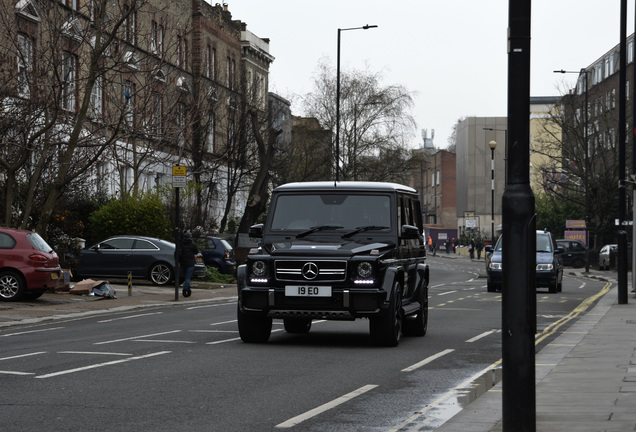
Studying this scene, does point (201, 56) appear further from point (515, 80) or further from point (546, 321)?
point (515, 80)

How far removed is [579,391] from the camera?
9.99 meters

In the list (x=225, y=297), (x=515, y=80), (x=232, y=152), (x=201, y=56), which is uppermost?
(x=201, y=56)

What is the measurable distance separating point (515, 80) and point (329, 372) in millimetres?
5583

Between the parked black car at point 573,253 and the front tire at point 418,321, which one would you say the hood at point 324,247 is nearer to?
the front tire at point 418,321

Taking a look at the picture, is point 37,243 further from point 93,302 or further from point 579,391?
point 579,391

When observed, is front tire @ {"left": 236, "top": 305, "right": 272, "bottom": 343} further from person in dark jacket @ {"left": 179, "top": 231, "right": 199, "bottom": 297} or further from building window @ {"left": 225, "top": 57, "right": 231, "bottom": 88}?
building window @ {"left": 225, "top": 57, "right": 231, "bottom": 88}

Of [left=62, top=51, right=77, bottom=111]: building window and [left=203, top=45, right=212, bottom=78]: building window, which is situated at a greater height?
[left=203, top=45, right=212, bottom=78]: building window

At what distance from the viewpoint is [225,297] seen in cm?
3016

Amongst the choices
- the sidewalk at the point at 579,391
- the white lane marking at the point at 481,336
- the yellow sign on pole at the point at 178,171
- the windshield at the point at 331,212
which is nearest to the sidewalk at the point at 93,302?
the yellow sign on pole at the point at 178,171

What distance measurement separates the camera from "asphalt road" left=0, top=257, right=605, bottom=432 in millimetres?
8680

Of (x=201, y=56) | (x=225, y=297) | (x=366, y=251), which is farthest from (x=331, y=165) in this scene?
(x=366, y=251)

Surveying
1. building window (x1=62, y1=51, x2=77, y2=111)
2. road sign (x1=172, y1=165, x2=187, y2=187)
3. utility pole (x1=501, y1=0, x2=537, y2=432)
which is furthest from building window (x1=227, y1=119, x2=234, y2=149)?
utility pole (x1=501, y1=0, x2=537, y2=432)

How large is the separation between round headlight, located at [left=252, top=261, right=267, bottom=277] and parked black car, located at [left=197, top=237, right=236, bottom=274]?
2551 centimetres

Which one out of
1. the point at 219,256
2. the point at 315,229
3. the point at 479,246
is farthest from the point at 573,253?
the point at 315,229
